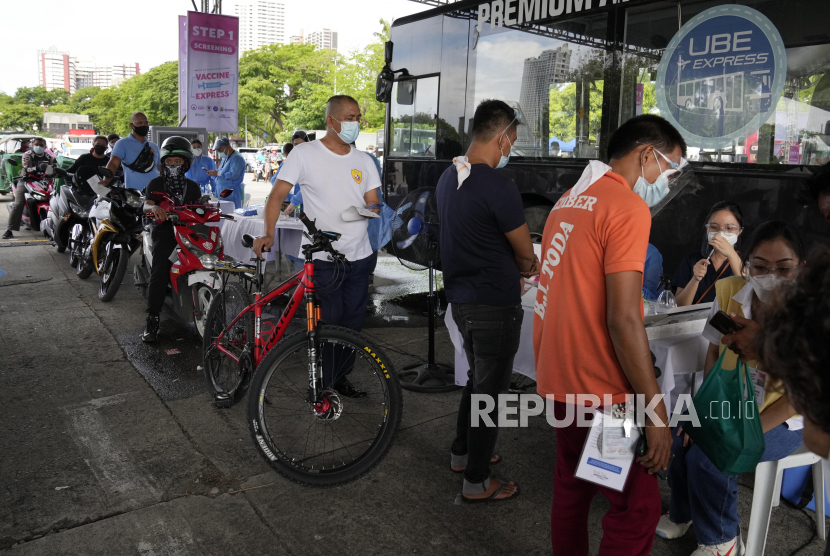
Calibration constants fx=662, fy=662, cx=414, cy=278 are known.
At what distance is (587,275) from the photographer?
2002mm

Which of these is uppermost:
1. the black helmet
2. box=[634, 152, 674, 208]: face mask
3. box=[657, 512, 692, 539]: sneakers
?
the black helmet

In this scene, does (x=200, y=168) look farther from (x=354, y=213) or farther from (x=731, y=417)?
(x=731, y=417)

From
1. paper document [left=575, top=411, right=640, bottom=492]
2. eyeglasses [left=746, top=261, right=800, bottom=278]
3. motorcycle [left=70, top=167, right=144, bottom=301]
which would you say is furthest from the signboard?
motorcycle [left=70, top=167, right=144, bottom=301]

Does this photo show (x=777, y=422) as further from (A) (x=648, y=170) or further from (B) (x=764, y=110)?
(B) (x=764, y=110)

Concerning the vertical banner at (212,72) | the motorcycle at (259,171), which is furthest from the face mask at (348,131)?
the motorcycle at (259,171)

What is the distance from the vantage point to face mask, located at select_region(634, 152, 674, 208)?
2.24m

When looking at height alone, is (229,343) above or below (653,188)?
below

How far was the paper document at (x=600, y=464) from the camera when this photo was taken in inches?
78.6

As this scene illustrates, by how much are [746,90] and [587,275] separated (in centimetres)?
328

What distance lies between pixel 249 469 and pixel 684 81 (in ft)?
13.2

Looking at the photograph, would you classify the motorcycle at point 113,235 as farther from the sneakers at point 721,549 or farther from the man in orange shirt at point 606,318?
the sneakers at point 721,549

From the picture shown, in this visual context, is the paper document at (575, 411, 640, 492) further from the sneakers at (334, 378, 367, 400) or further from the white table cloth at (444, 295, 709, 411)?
the sneakers at (334, 378, 367, 400)

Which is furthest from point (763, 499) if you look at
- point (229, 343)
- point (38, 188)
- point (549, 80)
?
point (38, 188)

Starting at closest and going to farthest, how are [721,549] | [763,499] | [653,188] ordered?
1. [653,188]
2. [763,499]
3. [721,549]
